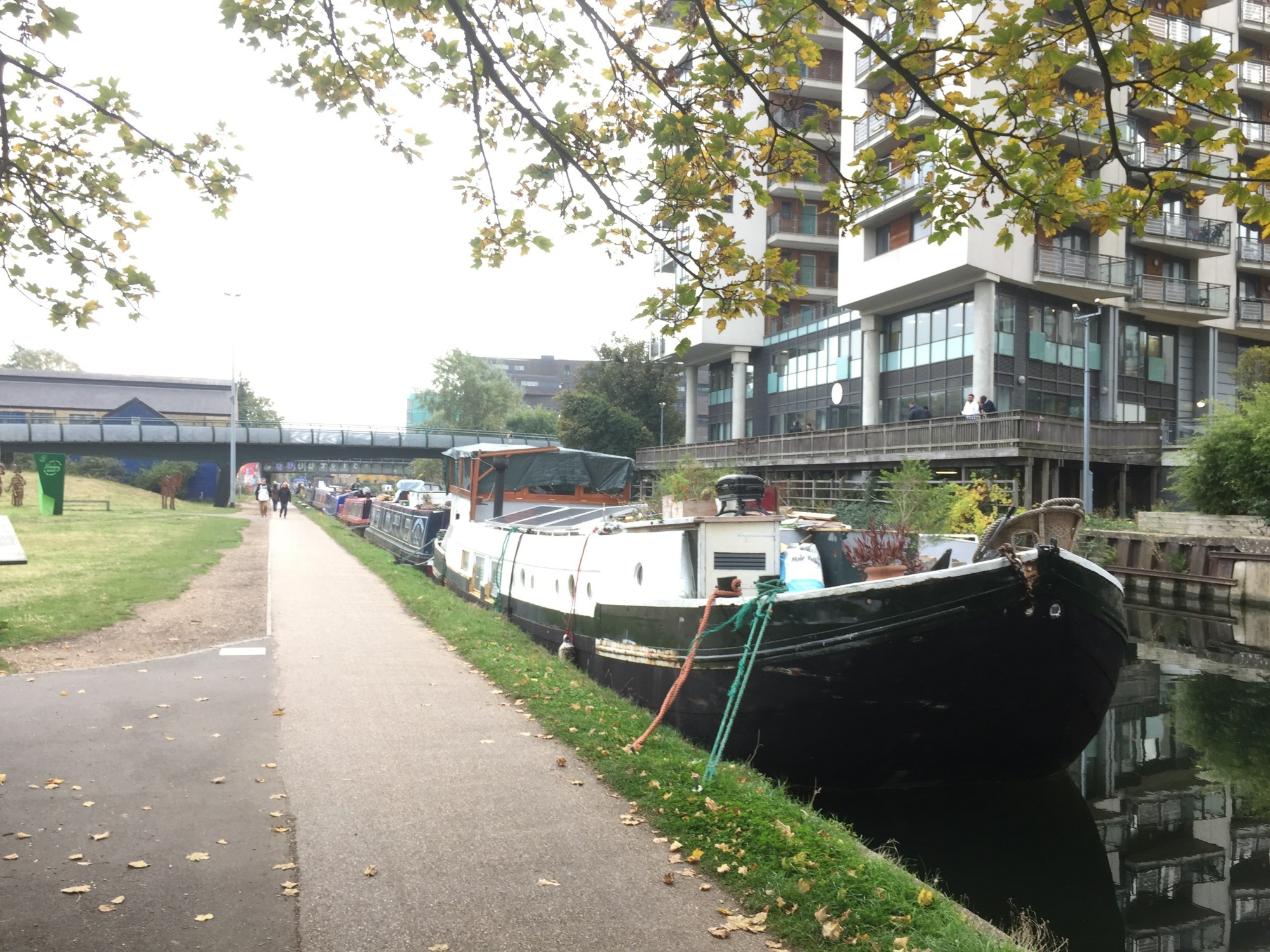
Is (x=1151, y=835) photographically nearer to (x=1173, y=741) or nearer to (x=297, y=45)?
(x=1173, y=741)

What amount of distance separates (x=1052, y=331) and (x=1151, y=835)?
32292mm

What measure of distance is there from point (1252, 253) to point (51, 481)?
47.3 meters

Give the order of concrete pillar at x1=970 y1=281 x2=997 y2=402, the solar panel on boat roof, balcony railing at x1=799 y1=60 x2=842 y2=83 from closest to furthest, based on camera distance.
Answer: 1. the solar panel on boat roof
2. concrete pillar at x1=970 y1=281 x2=997 y2=402
3. balcony railing at x1=799 y1=60 x2=842 y2=83

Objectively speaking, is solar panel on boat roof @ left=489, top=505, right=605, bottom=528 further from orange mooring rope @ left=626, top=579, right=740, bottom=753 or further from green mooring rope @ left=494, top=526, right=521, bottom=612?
orange mooring rope @ left=626, top=579, right=740, bottom=753

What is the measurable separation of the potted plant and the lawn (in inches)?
333

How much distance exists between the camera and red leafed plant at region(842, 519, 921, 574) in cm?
845

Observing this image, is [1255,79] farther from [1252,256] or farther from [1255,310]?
[1255,310]

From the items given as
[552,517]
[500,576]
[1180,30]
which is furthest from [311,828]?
[1180,30]

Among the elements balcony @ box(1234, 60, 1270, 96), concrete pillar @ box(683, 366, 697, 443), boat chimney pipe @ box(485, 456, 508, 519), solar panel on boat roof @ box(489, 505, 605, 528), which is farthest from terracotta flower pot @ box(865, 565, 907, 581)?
concrete pillar @ box(683, 366, 697, 443)

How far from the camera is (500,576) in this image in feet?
Answer: 51.8

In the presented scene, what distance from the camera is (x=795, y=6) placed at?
5250 millimetres

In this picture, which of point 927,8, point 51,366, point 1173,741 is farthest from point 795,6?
point 51,366

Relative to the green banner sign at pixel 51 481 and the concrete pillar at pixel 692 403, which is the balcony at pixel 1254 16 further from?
the green banner sign at pixel 51 481

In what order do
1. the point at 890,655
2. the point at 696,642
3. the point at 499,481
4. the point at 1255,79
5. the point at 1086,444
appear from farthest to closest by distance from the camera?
1. the point at 1255,79
2. the point at 1086,444
3. the point at 499,481
4. the point at 696,642
5. the point at 890,655
